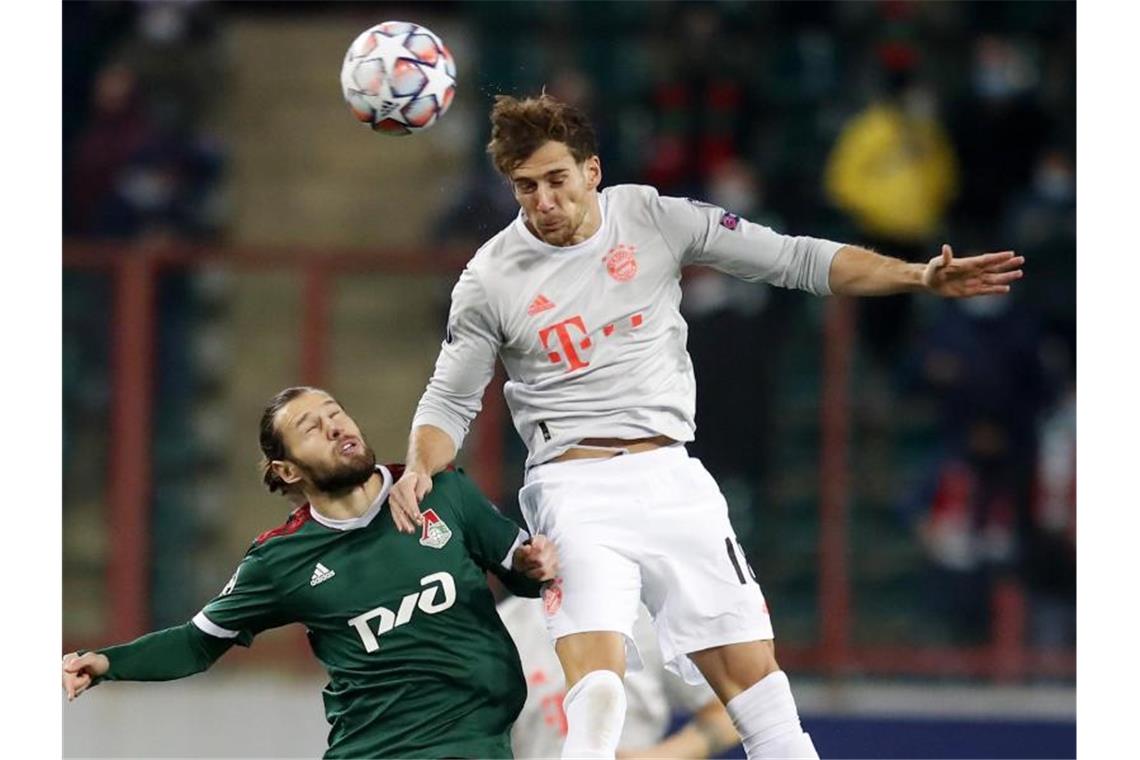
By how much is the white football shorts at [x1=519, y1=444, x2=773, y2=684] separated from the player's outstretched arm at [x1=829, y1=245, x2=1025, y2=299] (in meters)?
0.67

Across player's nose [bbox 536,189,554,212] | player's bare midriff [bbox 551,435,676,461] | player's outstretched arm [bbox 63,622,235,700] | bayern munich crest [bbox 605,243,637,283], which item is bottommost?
player's outstretched arm [bbox 63,622,235,700]

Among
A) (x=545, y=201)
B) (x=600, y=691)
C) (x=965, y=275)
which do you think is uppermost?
(x=545, y=201)

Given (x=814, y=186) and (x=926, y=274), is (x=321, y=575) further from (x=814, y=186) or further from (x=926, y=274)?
(x=814, y=186)

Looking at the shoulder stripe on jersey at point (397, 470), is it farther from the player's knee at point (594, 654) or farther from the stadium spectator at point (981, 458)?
the stadium spectator at point (981, 458)

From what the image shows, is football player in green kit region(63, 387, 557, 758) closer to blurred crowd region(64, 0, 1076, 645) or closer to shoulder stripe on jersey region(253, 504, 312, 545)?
shoulder stripe on jersey region(253, 504, 312, 545)

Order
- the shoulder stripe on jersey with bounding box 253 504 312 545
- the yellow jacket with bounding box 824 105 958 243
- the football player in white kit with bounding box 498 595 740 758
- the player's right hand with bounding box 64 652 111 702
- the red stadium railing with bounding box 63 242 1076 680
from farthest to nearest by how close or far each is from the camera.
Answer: the yellow jacket with bounding box 824 105 958 243 → the red stadium railing with bounding box 63 242 1076 680 → the football player in white kit with bounding box 498 595 740 758 → the shoulder stripe on jersey with bounding box 253 504 312 545 → the player's right hand with bounding box 64 652 111 702

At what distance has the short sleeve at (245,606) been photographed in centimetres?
529

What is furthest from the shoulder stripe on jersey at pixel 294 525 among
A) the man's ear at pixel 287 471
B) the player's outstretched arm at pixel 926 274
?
the player's outstretched arm at pixel 926 274

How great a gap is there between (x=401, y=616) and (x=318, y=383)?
4.29 m

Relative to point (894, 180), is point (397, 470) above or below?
below

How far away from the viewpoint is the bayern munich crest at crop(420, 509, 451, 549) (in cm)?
524

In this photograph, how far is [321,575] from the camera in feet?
17.2

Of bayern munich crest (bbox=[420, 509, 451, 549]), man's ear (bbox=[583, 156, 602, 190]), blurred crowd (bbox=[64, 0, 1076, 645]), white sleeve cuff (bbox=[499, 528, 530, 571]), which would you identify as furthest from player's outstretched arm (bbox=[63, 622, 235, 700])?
blurred crowd (bbox=[64, 0, 1076, 645])

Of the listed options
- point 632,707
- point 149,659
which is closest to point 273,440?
point 149,659
